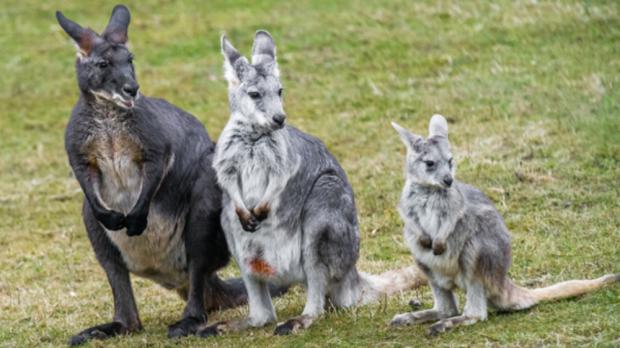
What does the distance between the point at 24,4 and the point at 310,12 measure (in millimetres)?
5319

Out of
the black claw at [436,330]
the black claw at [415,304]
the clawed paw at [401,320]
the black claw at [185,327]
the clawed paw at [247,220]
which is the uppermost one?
the clawed paw at [247,220]

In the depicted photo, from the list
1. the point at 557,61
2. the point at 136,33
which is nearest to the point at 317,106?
the point at 557,61

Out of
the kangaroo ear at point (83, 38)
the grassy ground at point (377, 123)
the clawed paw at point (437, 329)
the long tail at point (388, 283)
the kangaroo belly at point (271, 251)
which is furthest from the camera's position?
the grassy ground at point (377, 123)

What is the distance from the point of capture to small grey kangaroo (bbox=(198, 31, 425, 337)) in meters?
7.21

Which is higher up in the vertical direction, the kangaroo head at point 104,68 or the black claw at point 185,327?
the kangaroo head at point 104,68

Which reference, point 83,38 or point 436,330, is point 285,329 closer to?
point 436,330

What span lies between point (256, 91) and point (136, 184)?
1164mm

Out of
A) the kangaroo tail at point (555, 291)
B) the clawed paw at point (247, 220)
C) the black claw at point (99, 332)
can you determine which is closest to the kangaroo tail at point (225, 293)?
the black claw at point (99, 332)

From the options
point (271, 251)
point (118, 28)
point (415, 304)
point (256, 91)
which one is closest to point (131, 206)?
point (271, 251)

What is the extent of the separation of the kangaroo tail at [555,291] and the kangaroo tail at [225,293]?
81.8 inches

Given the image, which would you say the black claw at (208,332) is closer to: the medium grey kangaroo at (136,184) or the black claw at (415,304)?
the medium grey kangaroo at (136,184)

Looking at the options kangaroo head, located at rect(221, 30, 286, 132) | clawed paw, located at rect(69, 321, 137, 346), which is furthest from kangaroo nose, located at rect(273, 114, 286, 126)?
clawed paw, located at rect(69, 321, 137, 346)

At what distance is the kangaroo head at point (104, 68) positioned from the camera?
7.37 meters

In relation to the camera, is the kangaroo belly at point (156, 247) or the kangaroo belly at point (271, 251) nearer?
the kangaroo belly at point (271, 251)
